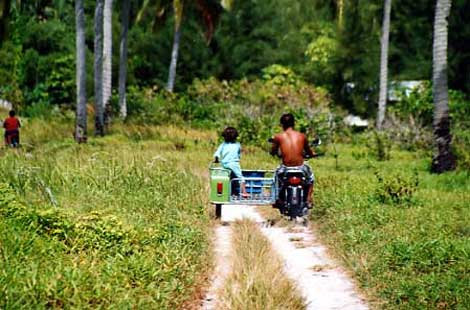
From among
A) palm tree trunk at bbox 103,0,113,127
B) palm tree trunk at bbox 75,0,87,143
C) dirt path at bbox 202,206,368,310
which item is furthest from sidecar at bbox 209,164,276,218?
palm tree trunk at bbox 103,0,113,127

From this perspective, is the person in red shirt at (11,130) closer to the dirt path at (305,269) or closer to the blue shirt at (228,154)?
the blue shirt at (228,154)

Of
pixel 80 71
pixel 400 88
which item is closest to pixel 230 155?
pixel 80 71

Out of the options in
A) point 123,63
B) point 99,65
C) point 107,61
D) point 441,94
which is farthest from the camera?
point 123,63

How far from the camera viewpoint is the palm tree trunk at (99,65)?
972 inches

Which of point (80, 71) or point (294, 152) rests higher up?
point (80, 71)

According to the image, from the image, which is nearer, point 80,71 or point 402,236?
point 402,236

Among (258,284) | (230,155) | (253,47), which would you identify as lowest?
(258,284)

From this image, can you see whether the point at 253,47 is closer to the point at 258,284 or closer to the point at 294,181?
the point at 294,181

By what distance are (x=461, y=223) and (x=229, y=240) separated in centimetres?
306

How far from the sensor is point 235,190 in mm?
11938

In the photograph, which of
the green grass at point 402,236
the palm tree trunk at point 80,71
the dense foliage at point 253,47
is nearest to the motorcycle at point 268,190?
the green grass at point 402,236

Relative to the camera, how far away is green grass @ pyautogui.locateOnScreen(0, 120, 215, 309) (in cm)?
649

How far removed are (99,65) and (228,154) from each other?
14.0 meters

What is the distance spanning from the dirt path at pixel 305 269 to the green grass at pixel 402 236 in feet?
0.61
